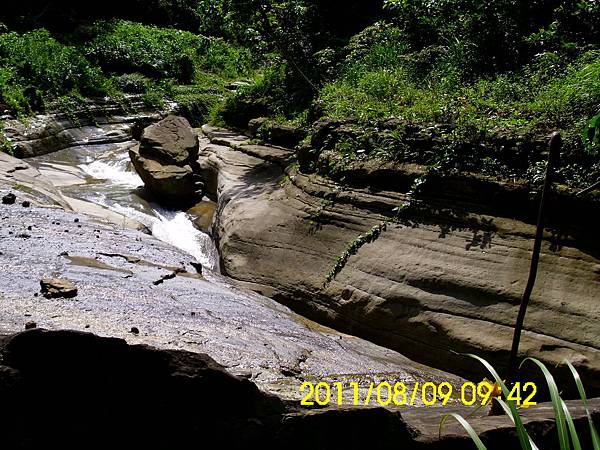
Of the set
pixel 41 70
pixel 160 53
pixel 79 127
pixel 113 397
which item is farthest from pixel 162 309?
pixel 160 53

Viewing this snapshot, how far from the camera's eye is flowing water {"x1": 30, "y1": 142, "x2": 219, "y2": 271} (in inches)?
360

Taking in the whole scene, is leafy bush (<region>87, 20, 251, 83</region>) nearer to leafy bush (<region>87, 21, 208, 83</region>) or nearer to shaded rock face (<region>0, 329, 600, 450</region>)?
leafy bush (<region>87, 21, 208, 83</region>)

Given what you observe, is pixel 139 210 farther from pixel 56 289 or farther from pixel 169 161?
pixel 56 289

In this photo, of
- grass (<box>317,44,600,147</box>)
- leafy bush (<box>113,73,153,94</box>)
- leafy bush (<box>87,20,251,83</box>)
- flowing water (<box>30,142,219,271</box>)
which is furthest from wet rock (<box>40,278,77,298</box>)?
leafy bush (<box>113,73,153,94</box>)

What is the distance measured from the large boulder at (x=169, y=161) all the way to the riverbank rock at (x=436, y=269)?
112 inches

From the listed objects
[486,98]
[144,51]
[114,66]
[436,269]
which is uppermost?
[486,98]

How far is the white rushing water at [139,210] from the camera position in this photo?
353 inches

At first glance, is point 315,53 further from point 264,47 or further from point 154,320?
point 154,320

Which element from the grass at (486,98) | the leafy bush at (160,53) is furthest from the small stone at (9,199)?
the leafy bush at (160,53)

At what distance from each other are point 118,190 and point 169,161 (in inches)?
41.7

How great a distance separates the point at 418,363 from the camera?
5.55m

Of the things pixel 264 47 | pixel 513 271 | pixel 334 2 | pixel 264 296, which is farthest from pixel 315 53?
pixel 513 271

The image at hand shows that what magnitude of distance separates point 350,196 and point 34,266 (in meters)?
3.52

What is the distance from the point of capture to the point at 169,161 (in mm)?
10617
